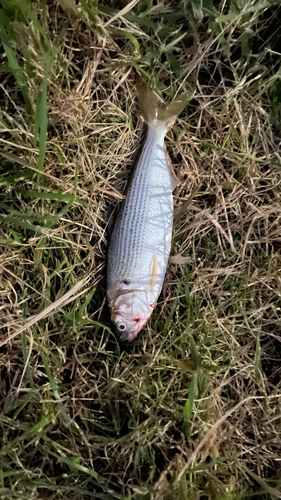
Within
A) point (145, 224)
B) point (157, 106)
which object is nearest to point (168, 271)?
point (145, 224)

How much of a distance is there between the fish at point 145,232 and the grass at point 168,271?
0.24ft

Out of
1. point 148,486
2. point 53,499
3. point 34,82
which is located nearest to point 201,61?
point 34,82

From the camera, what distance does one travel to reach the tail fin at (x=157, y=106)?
6.26 feet

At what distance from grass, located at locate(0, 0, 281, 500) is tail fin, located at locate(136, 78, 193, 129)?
4cm

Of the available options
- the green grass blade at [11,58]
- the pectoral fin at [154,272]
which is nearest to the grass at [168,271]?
the green grass blade at [11,58]

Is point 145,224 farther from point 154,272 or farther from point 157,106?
point 157,106

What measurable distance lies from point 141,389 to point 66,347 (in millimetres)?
403

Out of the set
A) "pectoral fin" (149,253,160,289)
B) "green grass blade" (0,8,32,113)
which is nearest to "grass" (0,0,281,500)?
"green grass blade" (0,8,32,113)

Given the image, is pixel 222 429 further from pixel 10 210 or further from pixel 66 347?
pixel 10 210

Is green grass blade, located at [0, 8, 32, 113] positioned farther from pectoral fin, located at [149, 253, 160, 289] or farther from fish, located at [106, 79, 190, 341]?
pectoral fin, located at [149, 253, 160, 289]

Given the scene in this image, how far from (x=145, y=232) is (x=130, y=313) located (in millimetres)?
378

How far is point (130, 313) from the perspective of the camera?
181cm

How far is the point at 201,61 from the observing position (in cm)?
192

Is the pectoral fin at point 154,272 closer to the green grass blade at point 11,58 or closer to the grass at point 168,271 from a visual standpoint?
the grass at point 168,271
